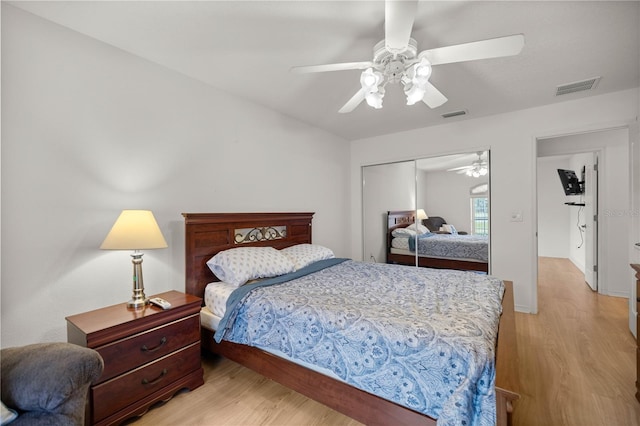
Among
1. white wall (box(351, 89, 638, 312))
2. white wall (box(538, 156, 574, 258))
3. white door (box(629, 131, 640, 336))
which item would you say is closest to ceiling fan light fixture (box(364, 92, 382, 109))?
white wall (box(351, 89, 638, 312))

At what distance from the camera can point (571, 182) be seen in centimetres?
466

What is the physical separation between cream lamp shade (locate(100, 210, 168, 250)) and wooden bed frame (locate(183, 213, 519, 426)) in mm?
467

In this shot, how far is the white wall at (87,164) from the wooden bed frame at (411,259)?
2.46 m

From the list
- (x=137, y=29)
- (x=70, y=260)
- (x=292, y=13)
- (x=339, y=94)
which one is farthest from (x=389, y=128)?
(x=70, y=260)

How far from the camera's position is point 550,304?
11.4 feet

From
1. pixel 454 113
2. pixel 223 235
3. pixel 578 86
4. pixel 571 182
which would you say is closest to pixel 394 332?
pixel 223 235

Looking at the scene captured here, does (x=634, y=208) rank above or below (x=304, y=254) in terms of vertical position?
above

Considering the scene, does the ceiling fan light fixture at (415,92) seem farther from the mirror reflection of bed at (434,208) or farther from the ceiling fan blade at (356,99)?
the mirror reflection of bed at (434,208)

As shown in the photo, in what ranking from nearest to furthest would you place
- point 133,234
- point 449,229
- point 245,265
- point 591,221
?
point 133,234, point 245,265, point 449,229, point 591,221

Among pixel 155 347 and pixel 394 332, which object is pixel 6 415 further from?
pixel 394 332

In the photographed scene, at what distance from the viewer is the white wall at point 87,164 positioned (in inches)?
62.7

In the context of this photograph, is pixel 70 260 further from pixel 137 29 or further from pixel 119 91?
pixel 137 29

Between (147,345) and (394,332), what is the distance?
4.87ft

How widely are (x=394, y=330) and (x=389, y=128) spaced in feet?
10.7
